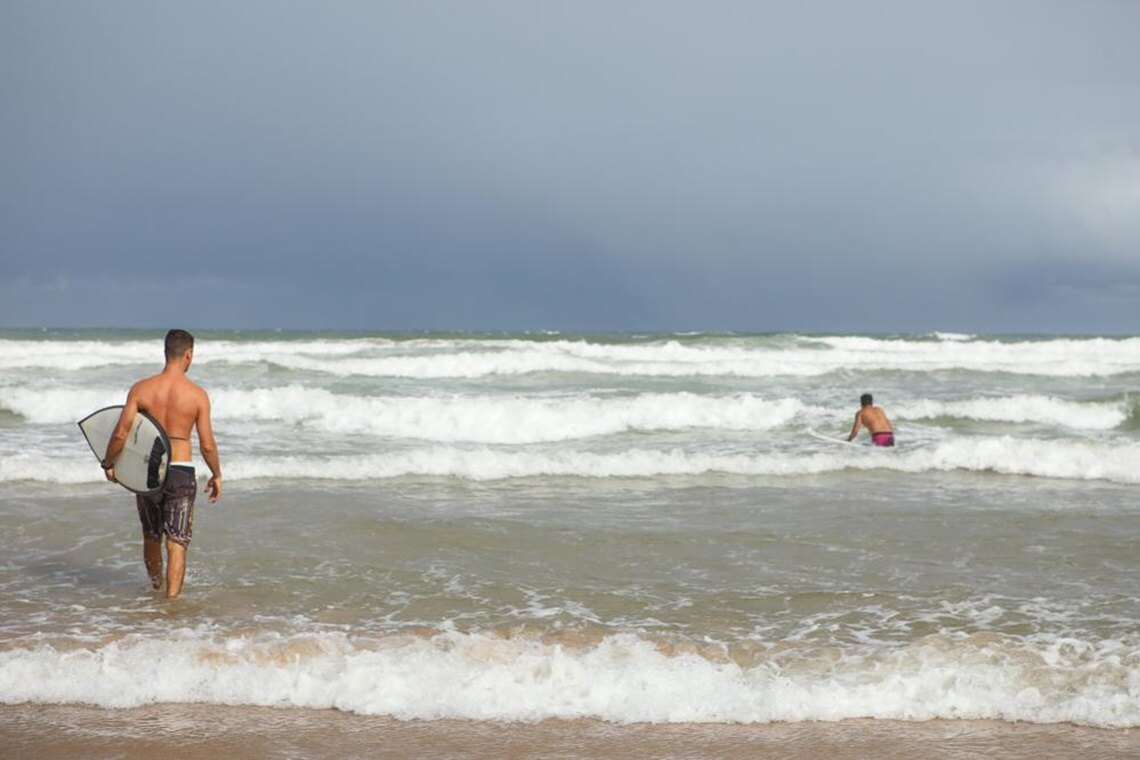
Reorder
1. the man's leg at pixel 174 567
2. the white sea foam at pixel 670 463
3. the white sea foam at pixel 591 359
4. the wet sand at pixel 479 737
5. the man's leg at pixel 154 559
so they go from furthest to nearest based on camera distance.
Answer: the white sea foam at pixel 591 359 < the white sea foam at pixel 670 463 < the man's leg at pixel 154 559 < the man's leg at pixel 174 567 < the wet sand at pixel 479 737

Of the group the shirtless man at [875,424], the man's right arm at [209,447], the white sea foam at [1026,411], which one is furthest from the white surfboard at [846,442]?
the man's right arm at [209,447]

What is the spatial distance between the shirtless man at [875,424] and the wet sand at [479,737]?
9782 mm

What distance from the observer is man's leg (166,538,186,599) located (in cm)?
609

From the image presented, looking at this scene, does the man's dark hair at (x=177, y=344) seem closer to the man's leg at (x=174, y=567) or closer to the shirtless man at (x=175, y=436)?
the shirtless man at (x=175, y=436)

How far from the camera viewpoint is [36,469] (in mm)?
10703

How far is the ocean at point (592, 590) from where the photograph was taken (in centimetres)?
452

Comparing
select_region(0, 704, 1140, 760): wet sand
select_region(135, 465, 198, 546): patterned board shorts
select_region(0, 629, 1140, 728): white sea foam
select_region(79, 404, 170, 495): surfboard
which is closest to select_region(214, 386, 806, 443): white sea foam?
select_region(135, 465, 198, 546): patterned board shorts

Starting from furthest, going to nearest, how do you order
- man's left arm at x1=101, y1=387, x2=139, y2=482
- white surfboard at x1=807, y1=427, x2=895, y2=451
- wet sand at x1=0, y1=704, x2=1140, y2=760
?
white surfboard at x1=807, y1=427, x2=895, y2=451 < man's left arm at x1=101, y1=387, x2=139, y2=482 < wet sand at x1=0, y1=704, x2=1140, y2=760

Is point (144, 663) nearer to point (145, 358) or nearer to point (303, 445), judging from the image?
point (303, 445)

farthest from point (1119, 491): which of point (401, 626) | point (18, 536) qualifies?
point (18, 536)

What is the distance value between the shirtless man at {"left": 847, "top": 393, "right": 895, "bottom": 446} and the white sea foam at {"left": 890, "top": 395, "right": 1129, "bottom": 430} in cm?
391

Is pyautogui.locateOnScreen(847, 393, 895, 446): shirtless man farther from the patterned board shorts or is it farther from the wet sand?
the patterned board shorts

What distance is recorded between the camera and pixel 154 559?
6.30 meters

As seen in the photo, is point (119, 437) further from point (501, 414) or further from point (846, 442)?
point (501, 414)
